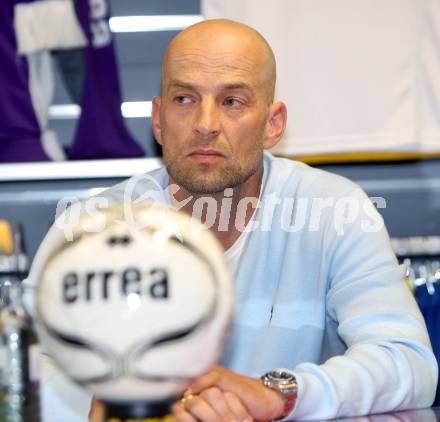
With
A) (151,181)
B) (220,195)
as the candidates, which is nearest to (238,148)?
(220,195)

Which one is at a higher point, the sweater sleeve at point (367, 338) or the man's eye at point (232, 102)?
the man's eye at point (232, 102)

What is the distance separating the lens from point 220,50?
1.45m

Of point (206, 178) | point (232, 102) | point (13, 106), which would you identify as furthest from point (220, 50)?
point (13, 106)

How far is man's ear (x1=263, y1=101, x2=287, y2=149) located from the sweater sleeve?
184mm

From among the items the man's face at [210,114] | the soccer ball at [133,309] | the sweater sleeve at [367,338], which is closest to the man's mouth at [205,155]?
the man's face at [210,114]

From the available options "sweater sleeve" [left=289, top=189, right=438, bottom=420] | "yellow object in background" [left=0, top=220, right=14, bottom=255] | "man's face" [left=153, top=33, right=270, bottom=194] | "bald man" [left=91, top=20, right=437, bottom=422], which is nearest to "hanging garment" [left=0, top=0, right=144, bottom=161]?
"yellow object in background" [left=0, top=220, right=14, bottom=255]

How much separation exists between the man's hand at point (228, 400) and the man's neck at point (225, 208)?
1.79ft

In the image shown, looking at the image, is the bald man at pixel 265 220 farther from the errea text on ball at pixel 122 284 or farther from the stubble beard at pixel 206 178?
the errea text on ball at pixel 122 284

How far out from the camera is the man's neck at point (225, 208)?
1.55m

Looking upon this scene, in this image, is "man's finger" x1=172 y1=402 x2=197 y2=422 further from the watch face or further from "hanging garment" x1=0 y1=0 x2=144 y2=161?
"hanging garment" x1=0 y1=0 x2=144 y2=161

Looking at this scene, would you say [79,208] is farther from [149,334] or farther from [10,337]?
[149,334]

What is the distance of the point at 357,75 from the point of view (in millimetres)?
A: 2043

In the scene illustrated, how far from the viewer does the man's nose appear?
1395 mm

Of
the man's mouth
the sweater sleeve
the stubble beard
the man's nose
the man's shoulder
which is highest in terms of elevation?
the man's nose
